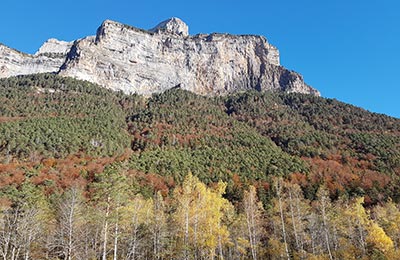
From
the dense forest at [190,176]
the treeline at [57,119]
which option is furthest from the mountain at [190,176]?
the treeline at [57,119]

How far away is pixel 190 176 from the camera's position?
49.5 meters

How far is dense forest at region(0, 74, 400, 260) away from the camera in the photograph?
127ft

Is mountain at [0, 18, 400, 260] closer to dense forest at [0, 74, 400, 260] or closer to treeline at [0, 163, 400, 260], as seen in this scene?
treeline at [0, 163, 400, 260]

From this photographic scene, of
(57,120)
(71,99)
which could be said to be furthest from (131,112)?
(57,120)

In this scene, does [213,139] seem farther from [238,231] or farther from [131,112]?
[238,231]

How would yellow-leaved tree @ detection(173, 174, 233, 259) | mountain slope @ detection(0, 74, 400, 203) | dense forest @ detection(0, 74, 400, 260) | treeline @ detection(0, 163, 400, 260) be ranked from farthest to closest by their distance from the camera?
mountain slope @ detection(0, 74, 400, 203)
yellow-leaved tree @ detection(173, 174, 233, 259)
dense forest @ detection(0, 74, 400, 260)
treeline @ detection(0, 163, 400, 260)

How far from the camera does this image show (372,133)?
13350cm

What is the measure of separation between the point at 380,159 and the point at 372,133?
100 ft

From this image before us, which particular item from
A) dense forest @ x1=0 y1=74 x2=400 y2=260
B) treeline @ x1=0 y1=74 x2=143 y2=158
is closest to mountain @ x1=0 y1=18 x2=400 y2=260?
dense forest @ x1=0 y1=74 x2=400 y2=260

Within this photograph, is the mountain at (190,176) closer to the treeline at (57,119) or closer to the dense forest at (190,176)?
the dense forest at (190,176)

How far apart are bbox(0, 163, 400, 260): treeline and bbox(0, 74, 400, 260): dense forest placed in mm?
264

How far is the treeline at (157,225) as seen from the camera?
3284 cm

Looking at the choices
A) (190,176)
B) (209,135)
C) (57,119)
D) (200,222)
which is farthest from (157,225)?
(57,119)

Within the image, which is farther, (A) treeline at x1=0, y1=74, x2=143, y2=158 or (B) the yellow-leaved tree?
(A) treeline at x1=0, y1=74, x2=143, y2=158
